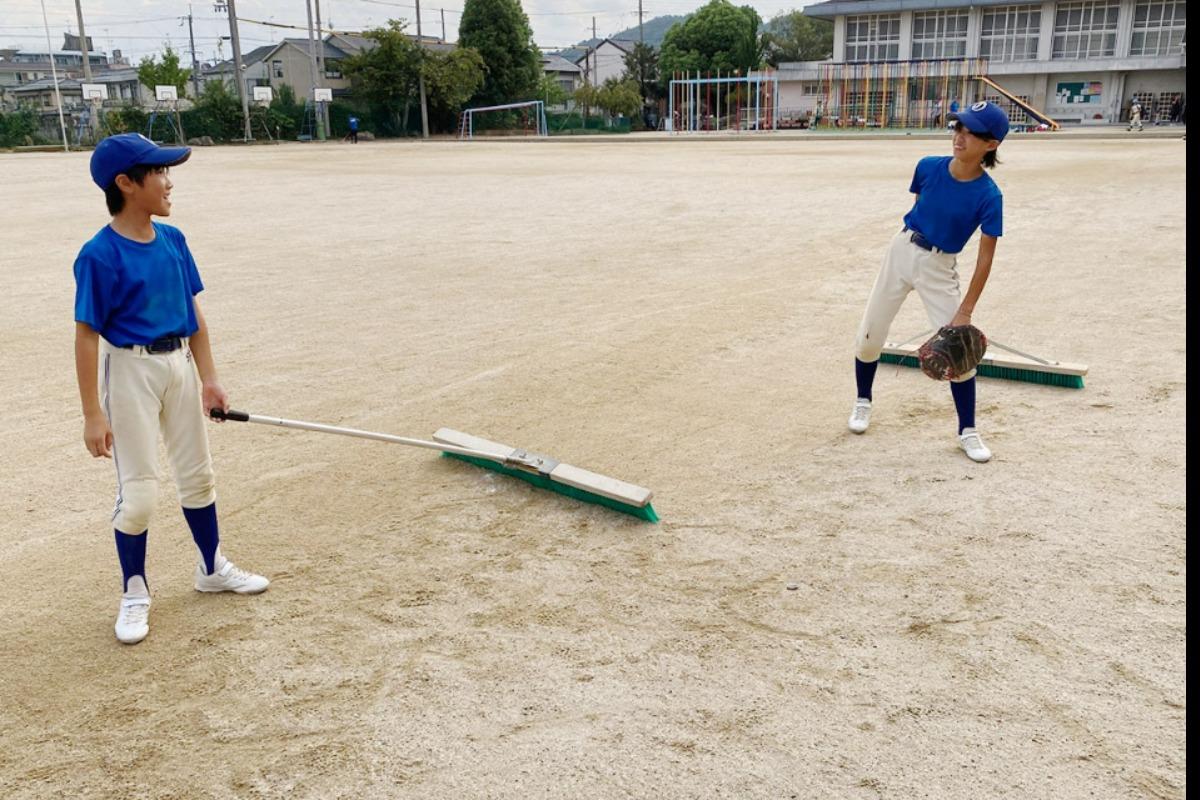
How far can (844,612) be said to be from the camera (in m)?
3.57

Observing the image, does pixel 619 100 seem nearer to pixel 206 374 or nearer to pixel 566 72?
pixel 566 72

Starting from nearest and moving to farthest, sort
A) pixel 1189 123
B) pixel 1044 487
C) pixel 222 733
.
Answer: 1. pixel 1189 123
2. pixel 222 733
3. pixel 1044 487

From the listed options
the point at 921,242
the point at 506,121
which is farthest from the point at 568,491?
the point at 506,121

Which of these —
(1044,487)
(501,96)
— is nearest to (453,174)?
(1044,487)

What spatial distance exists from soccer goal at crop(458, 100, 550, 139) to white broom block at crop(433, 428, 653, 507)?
2109 inches

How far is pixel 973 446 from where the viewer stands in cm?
509

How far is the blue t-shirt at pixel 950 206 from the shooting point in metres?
4.75

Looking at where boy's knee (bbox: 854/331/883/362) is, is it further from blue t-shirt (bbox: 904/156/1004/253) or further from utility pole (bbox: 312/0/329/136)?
utility pole (bbox: 312/0/329/136)

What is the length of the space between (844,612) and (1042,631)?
0.72m

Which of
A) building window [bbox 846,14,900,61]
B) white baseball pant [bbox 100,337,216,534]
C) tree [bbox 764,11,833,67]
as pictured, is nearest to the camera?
white baseball pant [bbox 100,337,216,534]

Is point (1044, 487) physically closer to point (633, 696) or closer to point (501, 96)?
point (633, 696)

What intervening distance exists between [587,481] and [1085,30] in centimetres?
6111

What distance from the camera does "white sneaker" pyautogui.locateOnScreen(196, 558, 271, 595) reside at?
3730 mm

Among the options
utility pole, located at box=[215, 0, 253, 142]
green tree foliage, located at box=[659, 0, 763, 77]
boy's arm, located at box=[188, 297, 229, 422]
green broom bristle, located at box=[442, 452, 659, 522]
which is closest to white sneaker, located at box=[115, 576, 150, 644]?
boy's arm, located at box=[188, 297, 229, 422]
